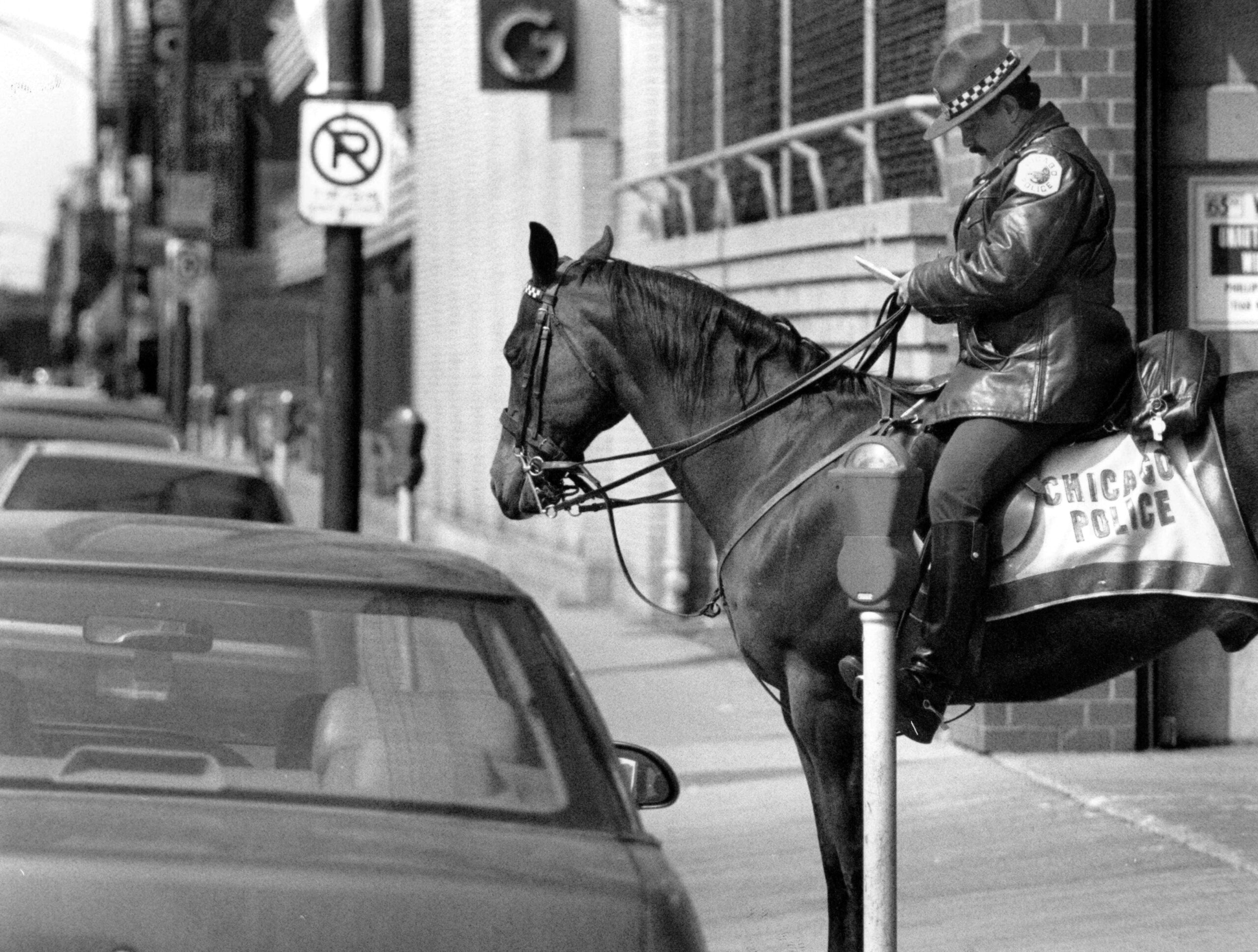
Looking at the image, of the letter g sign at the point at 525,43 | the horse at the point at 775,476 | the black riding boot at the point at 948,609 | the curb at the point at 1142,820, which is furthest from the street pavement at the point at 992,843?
the letter g sign at the point at 525,43

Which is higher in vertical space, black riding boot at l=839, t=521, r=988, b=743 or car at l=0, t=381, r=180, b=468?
car at l=0, t=381, r=180, b=468

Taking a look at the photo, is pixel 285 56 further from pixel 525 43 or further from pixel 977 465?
pixel 977 465

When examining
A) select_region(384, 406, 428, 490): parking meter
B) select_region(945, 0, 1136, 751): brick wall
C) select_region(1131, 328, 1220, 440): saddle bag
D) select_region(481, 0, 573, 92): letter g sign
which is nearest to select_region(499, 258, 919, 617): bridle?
select_region(1131, 328, 1220, 440): saddle bag

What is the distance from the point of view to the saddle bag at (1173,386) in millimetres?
5777

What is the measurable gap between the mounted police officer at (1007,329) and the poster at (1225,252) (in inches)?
147

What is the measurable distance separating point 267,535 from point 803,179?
8.98 metres

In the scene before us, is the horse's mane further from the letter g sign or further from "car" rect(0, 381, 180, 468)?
the letter g sign

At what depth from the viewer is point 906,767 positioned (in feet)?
30.6

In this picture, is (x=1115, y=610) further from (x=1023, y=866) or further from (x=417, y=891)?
(x=417, y=891)

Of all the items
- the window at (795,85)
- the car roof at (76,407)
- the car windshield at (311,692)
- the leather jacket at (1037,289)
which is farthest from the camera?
the car roof at (76,407)

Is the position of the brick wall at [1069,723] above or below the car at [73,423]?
below

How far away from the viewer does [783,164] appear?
12906 millimetres

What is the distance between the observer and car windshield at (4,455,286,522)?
32.3ft

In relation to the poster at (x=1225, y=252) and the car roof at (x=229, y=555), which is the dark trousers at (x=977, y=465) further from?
the poster at (x=1225, y=252)
